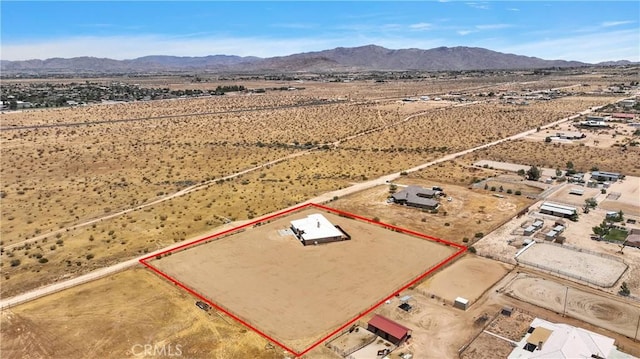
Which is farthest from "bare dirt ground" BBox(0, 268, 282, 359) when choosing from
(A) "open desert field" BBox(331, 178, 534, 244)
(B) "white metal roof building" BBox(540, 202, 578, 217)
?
(B) "white metal roof building" BBox(540, 202, 578, 217)

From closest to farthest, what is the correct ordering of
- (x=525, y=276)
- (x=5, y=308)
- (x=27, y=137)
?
(x=5, y=308), (x=525, y=276), (x=27, y=137)

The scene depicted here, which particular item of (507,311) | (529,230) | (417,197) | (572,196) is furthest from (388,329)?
(572,196)

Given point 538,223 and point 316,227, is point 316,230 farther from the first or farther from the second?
point 538,223

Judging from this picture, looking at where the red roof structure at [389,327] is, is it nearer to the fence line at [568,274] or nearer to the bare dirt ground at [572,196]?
the fence line at [568,274]

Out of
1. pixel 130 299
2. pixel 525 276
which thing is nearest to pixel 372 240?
pixel 525 276

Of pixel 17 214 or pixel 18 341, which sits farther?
pixel 17 214

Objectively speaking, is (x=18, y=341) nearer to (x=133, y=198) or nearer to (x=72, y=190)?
(x=133, y=198)
